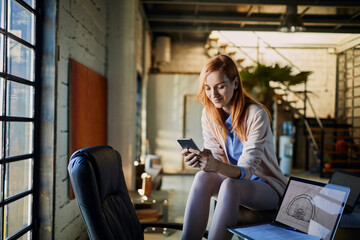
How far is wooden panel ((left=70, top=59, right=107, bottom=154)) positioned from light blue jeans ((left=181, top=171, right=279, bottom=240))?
1.34 m

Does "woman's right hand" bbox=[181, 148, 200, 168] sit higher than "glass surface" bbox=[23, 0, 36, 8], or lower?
lower

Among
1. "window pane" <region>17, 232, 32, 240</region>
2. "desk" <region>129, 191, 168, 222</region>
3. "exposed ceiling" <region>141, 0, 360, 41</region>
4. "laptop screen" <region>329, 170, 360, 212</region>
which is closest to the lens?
"laptop screen" <region>329, 170, 360, 212</region>

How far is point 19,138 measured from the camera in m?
1.87

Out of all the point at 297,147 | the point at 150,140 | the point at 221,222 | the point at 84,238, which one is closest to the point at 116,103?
the point at 84,238

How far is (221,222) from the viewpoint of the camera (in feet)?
4.03

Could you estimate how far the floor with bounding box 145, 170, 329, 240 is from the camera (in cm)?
318

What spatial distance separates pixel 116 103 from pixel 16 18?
181 centimetres

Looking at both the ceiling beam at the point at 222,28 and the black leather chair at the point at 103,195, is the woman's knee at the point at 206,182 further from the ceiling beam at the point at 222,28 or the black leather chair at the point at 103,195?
the ceiling beam at the point at 222,28

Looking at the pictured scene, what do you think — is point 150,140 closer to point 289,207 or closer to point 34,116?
point 34,116

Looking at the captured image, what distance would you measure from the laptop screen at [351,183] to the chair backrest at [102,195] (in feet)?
3.10

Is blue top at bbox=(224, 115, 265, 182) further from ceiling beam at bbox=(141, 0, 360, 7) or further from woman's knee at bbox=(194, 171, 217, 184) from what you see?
ceiling beam at bbox=(141, 0, 360, 7)

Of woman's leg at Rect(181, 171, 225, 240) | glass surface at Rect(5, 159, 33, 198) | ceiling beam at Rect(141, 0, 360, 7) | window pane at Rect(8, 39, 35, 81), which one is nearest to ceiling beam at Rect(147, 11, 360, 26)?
ceiling beam at Rect(141, 0, 360, 7)

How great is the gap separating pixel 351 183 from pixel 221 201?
682 mm

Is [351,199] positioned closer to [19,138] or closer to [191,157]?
[191,157]
